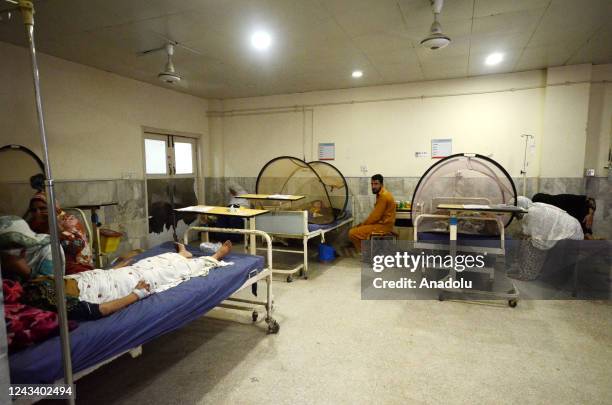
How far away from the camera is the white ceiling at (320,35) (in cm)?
269

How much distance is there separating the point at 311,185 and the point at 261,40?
222cm

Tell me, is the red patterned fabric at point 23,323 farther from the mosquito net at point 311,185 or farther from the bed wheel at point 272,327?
the mosquito net at point 311,185

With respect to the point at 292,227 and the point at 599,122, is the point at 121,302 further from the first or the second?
the point at 599,122

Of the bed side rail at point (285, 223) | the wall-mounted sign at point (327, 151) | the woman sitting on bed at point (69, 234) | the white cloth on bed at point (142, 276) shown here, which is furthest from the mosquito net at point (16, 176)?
the wall-mounted sign at point (327, 151)

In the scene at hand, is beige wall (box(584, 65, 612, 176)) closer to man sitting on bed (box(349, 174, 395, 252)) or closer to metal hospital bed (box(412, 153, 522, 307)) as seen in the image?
metal hospital bed (box(412, 153, 522, 307))

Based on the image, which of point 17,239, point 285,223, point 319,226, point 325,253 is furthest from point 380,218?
point 17,239

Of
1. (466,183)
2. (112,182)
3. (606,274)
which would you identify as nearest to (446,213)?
(466,183)

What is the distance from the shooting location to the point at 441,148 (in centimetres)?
494

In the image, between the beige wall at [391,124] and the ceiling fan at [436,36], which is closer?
the ceiling fan at [436,36]

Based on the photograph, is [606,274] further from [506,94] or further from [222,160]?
[222,160]

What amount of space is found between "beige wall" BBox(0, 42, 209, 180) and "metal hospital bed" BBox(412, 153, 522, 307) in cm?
380

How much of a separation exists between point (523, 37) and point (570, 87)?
4.89 feet

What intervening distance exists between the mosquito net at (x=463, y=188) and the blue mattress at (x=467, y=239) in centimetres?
13

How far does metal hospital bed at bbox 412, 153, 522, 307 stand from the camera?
11.3 feet
